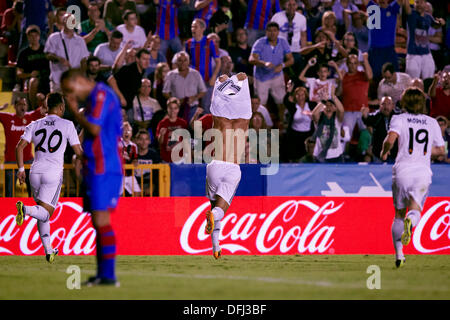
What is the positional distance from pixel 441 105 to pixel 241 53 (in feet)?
13.8

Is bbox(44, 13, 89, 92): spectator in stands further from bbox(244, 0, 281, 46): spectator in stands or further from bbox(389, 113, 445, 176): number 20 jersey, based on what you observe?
bbox(389, 113, 445, 176): number 20 jersey

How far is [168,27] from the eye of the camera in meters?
16.8

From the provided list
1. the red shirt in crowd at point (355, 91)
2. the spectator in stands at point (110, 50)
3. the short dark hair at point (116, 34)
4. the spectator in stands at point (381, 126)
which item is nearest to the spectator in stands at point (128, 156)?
the spectator in stands at point (110, 50)

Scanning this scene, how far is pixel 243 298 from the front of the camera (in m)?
7.61

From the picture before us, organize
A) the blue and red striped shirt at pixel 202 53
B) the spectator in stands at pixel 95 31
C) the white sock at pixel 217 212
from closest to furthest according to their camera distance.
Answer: the white sock at pixel 217 212 → the blue and red striped shirt at pixel 202 53 → the spectator in stands at pixel 95 31

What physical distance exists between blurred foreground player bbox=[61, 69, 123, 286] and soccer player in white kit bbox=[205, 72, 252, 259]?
335 cm

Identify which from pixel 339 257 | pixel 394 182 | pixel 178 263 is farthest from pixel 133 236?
pixel 394 182

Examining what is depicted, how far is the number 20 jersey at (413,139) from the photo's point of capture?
10297 mm

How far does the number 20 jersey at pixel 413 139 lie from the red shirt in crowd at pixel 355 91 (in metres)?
5.44

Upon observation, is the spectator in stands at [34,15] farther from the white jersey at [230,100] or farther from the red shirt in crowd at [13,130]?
the white jersey at [230,100]

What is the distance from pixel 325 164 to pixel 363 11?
539 centimetres

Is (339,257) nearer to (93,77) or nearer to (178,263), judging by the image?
(178,263)

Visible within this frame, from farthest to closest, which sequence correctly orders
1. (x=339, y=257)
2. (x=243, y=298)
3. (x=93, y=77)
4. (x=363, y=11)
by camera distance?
(x=363, y=11) < (x=93, y=77) < (x=339, y=257) < (x=243, y=298)

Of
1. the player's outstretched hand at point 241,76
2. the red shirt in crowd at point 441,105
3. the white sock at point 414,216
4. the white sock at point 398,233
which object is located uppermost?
the player's outstretched hand at point 241,76
